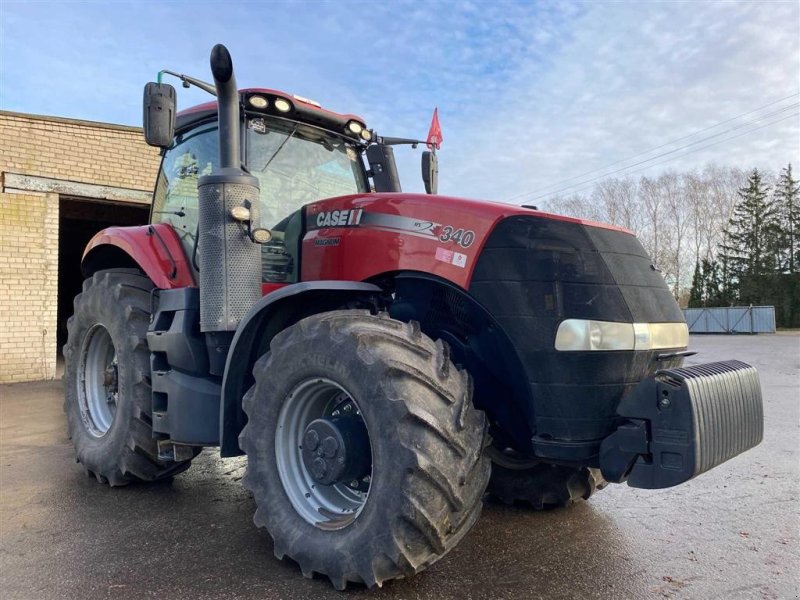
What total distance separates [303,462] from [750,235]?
49289mm

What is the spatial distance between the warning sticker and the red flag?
198cm

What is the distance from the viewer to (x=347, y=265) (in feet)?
10.3

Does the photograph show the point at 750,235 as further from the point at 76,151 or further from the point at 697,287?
the point at 76,151

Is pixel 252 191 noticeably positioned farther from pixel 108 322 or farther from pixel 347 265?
pixel 108 322

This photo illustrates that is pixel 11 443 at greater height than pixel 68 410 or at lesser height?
lesser

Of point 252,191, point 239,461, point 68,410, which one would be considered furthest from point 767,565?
point 68,410

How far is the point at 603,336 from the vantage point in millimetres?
2520

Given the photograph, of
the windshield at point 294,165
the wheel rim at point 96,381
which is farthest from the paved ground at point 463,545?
the windshield at point 294,165

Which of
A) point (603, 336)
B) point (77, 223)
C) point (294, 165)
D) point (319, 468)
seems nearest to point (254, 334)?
point (319, 468)

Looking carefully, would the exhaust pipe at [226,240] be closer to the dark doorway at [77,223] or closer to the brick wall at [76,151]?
the brick wall at [76,151]

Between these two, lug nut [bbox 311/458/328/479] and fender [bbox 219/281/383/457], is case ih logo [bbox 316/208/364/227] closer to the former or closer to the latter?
fender [bbox 219/281/383/457]

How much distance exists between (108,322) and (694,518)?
396 cm

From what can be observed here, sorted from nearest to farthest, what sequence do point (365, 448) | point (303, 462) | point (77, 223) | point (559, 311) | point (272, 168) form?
point (559, 311) < point (365, 448) < point (303, 462) < point (272, 168) < point (77, 223)

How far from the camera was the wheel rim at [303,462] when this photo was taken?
2744 millimetres
